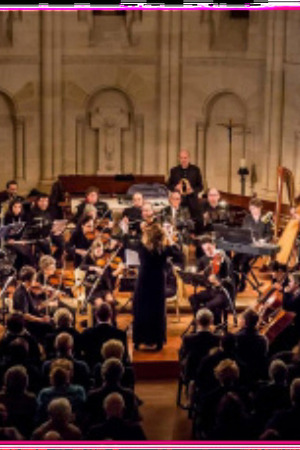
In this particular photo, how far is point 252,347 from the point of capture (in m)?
8.83

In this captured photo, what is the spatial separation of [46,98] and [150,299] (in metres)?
8.92

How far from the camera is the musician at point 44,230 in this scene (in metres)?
13.0

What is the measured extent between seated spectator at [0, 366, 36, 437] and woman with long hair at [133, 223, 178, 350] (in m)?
3.27

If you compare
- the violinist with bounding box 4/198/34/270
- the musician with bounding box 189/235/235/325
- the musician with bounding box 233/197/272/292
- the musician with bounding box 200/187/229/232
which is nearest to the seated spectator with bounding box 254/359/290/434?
the musician with bounding box 189/235/235/325

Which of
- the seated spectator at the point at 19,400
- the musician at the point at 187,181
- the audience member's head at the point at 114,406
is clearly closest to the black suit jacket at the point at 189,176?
the musician at the point at 187,181

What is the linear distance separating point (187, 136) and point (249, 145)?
4.11 ft

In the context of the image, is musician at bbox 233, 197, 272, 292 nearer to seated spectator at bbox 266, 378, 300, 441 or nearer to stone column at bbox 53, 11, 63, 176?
seated spectator at bbox 266, 378, 300, 441

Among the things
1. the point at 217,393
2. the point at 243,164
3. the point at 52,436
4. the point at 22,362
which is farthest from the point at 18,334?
the point at 243,164

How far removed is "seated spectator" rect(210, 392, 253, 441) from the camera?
694 cm

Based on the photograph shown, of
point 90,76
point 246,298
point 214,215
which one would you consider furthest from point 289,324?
point 90,76

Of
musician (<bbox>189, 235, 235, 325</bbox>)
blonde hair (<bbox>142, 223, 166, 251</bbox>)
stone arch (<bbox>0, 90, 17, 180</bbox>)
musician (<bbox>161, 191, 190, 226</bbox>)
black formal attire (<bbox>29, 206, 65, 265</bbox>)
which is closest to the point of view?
blonde hair (<bbox>142, 223, 166, 251</bbox>)

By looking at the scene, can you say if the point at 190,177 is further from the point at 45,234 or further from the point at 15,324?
the point at 15,324

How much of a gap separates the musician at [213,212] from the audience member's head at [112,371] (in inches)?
245

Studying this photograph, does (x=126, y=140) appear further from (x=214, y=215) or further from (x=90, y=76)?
(x=214, y=215)
